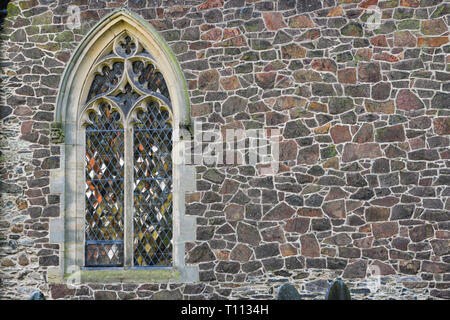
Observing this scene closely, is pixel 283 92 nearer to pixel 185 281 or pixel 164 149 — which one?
pixel 164 149

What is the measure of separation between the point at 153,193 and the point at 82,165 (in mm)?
1184

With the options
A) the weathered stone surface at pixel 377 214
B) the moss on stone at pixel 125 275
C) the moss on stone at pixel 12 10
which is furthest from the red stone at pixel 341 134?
the moss on stone at pixel 12 10

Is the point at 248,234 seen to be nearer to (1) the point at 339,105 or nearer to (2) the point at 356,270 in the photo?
(2) the point at 356,270

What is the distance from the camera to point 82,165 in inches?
329

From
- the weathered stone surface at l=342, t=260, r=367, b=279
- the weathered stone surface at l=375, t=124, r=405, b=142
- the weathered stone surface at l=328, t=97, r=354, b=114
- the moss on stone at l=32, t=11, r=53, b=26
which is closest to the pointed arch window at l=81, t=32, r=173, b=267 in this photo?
the moss on stone at l=32, t=11, r=53, b=26

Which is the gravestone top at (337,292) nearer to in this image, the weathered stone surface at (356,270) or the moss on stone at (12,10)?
the weathered stone surface at (356,270)

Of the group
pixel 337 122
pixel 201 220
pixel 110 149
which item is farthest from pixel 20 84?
pixel 337 122

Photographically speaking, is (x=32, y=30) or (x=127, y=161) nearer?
(x=127, y=161)

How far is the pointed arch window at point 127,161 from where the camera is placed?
817 centimetres

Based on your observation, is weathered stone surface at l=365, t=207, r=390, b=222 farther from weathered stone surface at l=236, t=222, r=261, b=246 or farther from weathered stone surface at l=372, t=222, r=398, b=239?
weathered stone surface at l=236, t=222, r=261, b=246

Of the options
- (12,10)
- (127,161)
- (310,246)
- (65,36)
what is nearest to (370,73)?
(310,246)

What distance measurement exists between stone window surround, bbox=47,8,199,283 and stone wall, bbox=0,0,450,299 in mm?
125

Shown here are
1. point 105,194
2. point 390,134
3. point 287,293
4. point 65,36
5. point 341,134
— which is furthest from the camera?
point 65,36

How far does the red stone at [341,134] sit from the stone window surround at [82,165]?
2064mm
